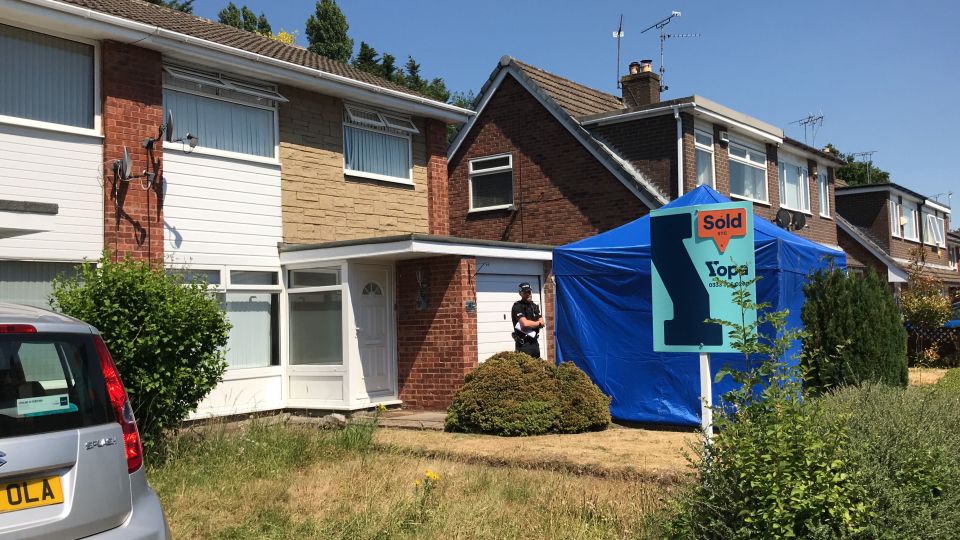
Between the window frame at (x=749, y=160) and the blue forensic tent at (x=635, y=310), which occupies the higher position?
the window frame at (x=749, y=160)

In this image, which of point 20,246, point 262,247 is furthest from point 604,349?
point 20,246

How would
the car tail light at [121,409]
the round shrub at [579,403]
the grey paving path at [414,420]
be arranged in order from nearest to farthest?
the car tail light at [121,409]
the round shrub at [579,403]
the grey paving path at [414,420]

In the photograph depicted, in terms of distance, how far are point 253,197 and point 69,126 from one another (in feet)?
8.92

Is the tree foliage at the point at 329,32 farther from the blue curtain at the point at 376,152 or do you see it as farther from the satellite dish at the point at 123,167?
the satellite dish at the point at 123,167

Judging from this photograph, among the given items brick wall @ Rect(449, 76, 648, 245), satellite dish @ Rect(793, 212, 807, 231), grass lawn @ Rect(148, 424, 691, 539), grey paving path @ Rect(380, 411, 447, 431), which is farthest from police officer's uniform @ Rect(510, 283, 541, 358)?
satellite dish @ Rect(793, 212, 807, 231)

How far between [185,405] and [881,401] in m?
6.14

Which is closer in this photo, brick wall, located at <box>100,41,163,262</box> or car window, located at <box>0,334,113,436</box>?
car window, located at <box>0,334,113,436</box>

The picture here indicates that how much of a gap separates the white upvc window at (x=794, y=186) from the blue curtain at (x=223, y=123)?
48.0 feet

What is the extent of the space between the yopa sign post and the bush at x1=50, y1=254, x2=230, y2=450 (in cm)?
437

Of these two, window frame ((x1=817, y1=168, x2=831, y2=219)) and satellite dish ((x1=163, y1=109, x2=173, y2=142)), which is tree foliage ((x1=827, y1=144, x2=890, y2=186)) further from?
satellite dish ((x1=163, y1=109, x2=173, y2=142))

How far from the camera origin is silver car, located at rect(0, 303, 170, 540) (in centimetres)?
367

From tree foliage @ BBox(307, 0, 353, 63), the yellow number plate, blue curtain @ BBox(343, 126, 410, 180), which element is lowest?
the yellow number plate

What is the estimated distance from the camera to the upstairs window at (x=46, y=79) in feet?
32.8

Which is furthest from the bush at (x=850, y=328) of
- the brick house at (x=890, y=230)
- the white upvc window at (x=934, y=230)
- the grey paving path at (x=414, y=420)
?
the white upvc window at (x=934, y=230)
